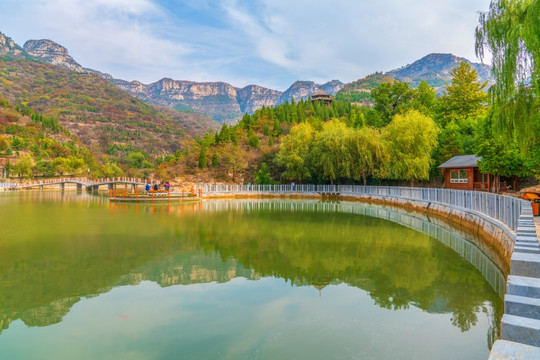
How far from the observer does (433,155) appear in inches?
1246

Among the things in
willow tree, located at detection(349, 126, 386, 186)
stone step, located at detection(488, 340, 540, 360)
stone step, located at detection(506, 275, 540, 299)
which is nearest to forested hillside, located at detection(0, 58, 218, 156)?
willow tree, located at detection(349, 126, 386, 186)

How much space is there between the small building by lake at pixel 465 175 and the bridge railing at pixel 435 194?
4.55 m

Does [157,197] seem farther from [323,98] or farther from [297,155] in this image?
[323,98]

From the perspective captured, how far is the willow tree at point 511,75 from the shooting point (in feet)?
28.6

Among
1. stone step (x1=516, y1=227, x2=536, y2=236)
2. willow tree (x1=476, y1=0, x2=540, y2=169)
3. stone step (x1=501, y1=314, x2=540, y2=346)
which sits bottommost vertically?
stone step (x1=501, y1=314, x2=540, y2=346)

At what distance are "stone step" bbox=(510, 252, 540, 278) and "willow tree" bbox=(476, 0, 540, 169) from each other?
230 inches

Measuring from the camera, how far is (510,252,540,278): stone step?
432 cm

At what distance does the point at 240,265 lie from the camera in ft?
30.5

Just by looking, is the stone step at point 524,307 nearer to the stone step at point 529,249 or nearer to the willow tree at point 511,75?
the stone step at point 529,249

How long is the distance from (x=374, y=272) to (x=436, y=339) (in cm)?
359

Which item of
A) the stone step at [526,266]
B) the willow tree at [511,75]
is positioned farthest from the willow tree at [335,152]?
the stone step at [526,266]

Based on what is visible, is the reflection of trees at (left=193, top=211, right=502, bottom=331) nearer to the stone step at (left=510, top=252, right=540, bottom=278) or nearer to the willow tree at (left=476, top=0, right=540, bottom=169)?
the stone step at (left=510, top=252, right=540, bottom=278)

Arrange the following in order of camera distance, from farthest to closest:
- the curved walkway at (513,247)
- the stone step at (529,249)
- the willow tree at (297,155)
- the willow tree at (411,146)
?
the willow tree at (297,155), the willow tree at (411,146), the stone step at (529,249), the curved walkway at (513,247)

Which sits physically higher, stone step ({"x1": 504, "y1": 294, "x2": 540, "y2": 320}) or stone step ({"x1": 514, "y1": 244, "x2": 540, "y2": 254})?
stone step ({"x1": 514, "y1": 244, "x2": 540, "y2": 254})
